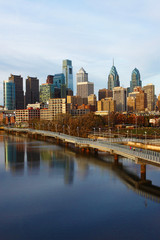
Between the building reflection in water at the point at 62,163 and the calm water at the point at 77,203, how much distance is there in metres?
0.18

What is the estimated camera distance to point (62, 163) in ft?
201

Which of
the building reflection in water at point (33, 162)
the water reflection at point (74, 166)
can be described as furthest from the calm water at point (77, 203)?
the building reflection in water at point (33, 162)

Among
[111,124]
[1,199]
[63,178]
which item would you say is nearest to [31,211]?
[1,199]

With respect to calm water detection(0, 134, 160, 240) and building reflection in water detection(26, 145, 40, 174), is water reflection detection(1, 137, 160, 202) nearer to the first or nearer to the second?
building reflection in water detection(26, 145, 40, 174)

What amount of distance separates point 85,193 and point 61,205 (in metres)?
5.55

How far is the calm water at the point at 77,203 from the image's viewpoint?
92.3 feet

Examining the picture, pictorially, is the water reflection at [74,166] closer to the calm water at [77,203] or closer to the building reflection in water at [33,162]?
the building reflection in water at [33,162]

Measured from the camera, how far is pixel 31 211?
33.2 m

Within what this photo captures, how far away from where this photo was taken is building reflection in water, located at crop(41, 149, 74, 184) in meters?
50.0

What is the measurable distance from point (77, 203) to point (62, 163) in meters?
25.6

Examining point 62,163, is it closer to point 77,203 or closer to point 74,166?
point 74,166

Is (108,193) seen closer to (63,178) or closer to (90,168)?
(63,178)

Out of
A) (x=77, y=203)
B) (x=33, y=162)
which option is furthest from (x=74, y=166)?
(x=77, y=203)

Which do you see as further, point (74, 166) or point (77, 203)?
point (74, 166)
